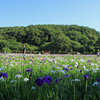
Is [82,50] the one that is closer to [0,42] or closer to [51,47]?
[51,47]

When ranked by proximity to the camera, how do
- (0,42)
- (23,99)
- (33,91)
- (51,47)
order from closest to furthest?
(23,99), (33,91), (51,47), (0,42)

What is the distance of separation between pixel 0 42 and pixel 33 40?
27614 millimetres

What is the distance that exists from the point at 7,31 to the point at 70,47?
189 feet

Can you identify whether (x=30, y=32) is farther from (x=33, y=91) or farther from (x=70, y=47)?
(x=33, y=91)

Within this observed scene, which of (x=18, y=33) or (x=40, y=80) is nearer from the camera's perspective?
(x=40, y=80)

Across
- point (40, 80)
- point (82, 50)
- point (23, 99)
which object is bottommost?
point (82, 50)

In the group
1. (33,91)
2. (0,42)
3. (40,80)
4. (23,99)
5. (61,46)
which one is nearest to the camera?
(40,80)

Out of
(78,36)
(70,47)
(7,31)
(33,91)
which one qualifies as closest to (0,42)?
(7,31)

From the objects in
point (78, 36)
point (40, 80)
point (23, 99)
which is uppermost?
point (78, 36)

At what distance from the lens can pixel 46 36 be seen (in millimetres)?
85688

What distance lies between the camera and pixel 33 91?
1.56m

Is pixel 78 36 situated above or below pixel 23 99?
above

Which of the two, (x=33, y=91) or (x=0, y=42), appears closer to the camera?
(x=33, y=91)

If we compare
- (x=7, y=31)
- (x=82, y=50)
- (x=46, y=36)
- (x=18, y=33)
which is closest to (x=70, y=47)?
(x=82, y=50)
